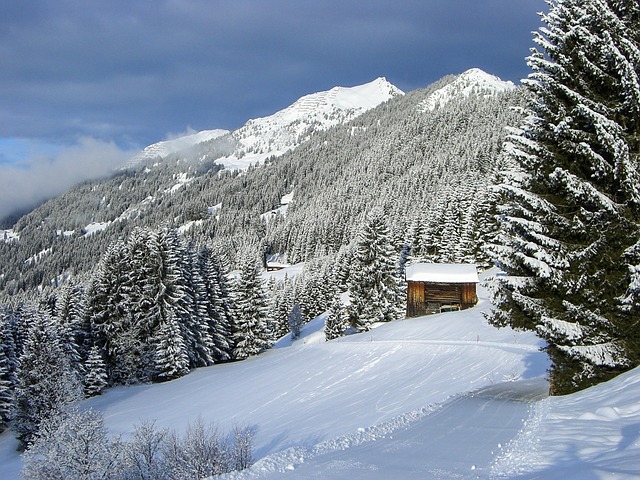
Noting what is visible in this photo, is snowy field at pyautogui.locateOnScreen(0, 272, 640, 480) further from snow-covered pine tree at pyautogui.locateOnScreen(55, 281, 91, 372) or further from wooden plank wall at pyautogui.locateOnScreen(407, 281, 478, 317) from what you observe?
snow-covered pine tree at pyautogui.locateOnScreen(55, 281, 91, 372)

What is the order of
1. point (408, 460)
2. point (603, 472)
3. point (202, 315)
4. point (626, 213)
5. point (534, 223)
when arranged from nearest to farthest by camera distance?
1. point (603, 472)
2. point (408, 460)
3. point (626, 213)
4. point (534, 223)
5. point (202, 315)

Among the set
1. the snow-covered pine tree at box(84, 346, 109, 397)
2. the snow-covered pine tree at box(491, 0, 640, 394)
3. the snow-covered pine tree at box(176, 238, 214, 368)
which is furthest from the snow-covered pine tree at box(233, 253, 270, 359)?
the snow-covered pine tree at box(491, 0, 640, 394)

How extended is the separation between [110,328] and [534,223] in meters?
37.8

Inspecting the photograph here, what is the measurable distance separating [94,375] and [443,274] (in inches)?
1339

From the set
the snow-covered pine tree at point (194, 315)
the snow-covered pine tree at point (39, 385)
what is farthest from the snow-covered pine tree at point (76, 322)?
the snow-covered pine tree at point (194, 315)

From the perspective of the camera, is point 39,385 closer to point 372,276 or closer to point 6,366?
point 6,366

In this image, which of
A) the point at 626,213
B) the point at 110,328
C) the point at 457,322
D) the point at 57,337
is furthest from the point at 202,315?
the point at 626,213

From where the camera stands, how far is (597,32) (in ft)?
41.9

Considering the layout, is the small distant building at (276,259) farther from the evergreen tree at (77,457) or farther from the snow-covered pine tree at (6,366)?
the evergreen tree at (77,457)

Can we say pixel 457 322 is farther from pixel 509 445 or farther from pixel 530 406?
pixel 509 445

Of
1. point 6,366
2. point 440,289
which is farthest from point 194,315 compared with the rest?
point 440,289

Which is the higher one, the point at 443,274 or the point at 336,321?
the point at 443,274

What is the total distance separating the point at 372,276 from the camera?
4744 centimetres

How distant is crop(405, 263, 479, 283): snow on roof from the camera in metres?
48.0
